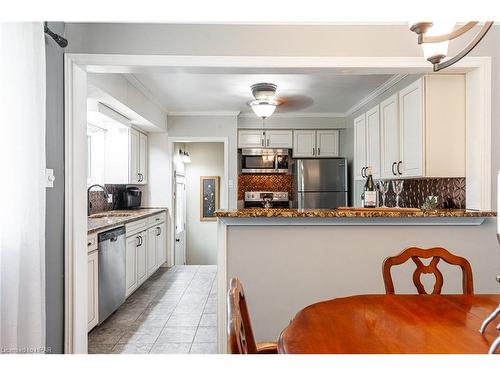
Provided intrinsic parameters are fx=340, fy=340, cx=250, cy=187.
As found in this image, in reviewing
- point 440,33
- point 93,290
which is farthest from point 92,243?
point 440,33

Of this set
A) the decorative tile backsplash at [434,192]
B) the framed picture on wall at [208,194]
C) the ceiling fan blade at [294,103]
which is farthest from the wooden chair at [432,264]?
the framed picture on wall at [208,194]

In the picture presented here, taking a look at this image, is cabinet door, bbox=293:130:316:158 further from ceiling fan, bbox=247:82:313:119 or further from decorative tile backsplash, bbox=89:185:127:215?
decorative tile backsplash, bbox=89:185:127:215

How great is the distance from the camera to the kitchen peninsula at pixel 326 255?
7.62 ft

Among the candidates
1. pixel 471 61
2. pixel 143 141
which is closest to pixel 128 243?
pixel 143 141

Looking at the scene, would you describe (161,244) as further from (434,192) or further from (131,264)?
(434,192)

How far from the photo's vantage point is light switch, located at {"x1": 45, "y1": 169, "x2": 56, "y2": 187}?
6.26ft

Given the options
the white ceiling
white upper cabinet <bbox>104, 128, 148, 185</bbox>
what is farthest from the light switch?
white upper cabinet <bbox>104, 128, 148, 185</bbox>

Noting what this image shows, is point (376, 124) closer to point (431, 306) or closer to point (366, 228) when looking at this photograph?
point (366, 228)

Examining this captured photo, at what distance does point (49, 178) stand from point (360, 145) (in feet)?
11.7

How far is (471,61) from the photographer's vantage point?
2279 millimetres

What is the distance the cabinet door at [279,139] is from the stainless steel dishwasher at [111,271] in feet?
9.72

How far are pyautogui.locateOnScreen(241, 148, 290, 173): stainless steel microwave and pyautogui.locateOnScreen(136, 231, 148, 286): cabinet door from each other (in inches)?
78.4

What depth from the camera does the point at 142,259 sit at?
4238mm

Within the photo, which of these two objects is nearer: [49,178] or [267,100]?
[49,178]
